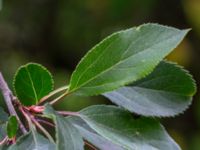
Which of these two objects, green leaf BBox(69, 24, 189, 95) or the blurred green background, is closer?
green leaf BBox(69, 24, 189, 95)

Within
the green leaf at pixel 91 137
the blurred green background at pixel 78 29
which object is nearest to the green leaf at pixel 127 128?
the green leaf at pixel 91 137

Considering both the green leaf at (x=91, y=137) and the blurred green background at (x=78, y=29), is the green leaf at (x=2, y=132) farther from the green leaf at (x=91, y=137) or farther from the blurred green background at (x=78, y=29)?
the blurred green background at (x=78, y=29)

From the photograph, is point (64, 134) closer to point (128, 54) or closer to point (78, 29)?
point (128, 54)

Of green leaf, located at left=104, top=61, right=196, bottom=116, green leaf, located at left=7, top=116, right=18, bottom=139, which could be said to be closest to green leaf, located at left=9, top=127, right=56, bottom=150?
green leaf, located at left=7, top=116, right=18, bottom=139

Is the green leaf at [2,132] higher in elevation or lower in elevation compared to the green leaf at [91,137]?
higher

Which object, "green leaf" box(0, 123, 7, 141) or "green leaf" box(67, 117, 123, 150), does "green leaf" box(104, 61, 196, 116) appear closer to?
"green leaf" box(67, 117, 123, 150)

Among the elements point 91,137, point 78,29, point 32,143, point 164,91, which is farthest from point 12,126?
point 78,29
